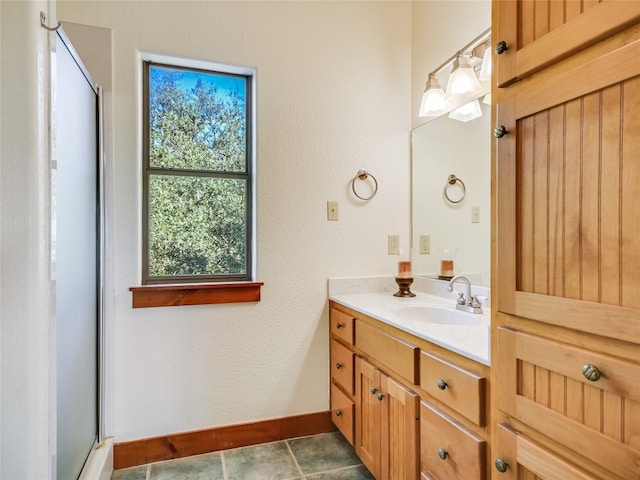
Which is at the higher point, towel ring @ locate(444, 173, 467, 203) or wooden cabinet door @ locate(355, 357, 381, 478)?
towel ring @ locate(444, 173, 467, 203)

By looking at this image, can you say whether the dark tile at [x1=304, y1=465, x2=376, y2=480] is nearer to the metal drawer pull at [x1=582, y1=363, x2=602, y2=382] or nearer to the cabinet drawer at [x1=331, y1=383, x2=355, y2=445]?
the cabinet drawer at [x1=331, y1=383, x2=355, y2=445]

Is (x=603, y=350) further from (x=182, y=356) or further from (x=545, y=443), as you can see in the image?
(x=182, y=356)

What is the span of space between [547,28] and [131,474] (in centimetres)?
233

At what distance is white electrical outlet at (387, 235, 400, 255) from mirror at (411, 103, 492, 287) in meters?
0.10

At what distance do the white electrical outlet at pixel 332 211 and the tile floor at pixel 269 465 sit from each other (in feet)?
4.09

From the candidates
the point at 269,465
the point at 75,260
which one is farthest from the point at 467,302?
the point at 75,260

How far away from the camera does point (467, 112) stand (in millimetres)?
1852

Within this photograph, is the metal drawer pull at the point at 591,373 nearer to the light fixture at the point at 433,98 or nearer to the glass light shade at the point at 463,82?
the glass light shade at the point at 463,82

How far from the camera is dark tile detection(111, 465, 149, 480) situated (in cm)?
177

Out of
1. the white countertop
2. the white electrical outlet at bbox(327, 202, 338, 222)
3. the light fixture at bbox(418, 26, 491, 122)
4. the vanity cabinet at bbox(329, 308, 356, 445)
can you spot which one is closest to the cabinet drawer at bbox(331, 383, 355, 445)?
the vanity cabinet at bbox(329, 308, 356, 445)

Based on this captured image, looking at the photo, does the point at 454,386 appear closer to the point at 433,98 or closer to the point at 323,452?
the point at 323,452

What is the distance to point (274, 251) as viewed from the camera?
208 centimetres

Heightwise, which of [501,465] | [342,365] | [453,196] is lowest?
[342,365]

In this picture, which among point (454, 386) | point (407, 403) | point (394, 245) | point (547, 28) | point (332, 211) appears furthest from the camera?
point (394, 245)
